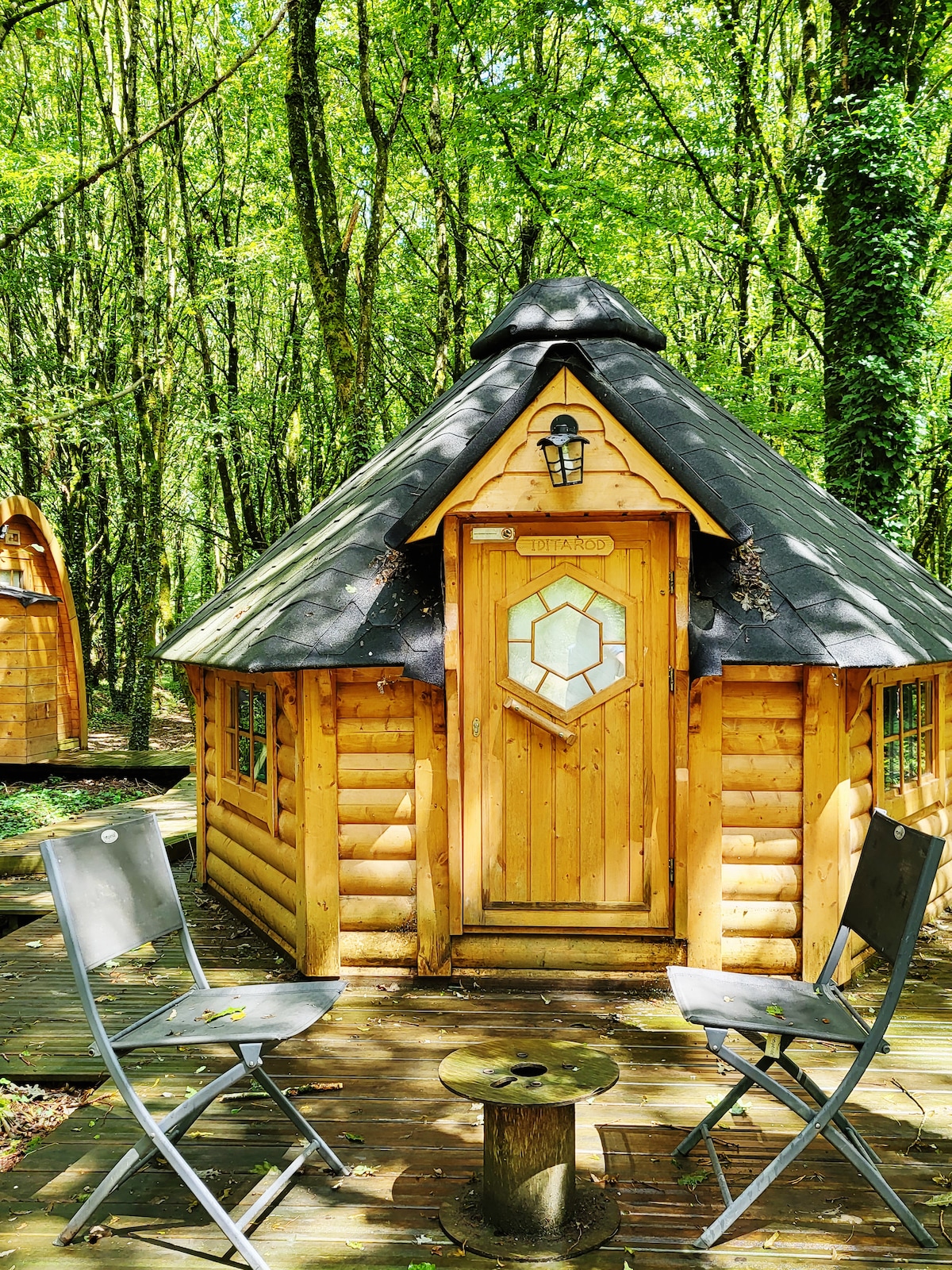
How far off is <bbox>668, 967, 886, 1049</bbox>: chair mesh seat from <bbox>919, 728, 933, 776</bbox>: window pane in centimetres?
363

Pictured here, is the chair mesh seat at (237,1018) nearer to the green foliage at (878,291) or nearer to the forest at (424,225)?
the forest at (424,225)

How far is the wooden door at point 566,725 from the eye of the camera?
16.3ft

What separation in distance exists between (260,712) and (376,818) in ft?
4.57

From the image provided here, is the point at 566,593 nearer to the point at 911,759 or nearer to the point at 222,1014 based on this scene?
the point at 222,1014

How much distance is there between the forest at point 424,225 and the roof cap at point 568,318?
351cm

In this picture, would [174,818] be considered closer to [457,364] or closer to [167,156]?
[457,364]

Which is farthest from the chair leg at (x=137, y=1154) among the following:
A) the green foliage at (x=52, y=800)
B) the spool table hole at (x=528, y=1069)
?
the green foliage at (x=52, y=800)

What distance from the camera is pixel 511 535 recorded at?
505 centimetres

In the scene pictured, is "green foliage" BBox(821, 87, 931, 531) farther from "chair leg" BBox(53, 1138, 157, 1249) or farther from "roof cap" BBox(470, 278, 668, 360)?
"chair leg" BBox(53, 1138, 157, 1249)

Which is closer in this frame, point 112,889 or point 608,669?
A: point 112,889

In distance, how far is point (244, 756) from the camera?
6344mm

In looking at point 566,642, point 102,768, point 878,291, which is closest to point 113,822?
point 102,768

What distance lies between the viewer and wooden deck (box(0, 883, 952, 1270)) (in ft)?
9.37

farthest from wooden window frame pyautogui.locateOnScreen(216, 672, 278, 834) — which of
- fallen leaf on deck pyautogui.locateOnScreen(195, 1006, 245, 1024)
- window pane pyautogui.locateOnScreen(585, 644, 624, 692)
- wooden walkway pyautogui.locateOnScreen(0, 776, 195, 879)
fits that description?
fallen leaf on deck pyautogui.locateOnScreen(195, 1006, 245, 1024)
